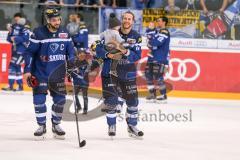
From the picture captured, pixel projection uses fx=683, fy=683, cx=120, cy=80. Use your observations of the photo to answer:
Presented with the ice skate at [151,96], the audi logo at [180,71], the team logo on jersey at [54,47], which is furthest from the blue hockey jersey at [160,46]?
the team logo on jersey at [54,47]

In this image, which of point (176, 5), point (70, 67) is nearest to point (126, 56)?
point (70, 67)

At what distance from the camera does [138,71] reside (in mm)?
17688

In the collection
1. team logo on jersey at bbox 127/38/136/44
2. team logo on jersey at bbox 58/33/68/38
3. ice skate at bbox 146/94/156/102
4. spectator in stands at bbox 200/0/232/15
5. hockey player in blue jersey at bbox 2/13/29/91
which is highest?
spectator in stands at bbox 200/0/232/15

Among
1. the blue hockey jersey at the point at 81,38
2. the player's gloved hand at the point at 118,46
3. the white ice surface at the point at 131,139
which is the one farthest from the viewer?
the blue hockey jersey at the point at 81,38

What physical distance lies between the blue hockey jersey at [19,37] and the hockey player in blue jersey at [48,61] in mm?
6948

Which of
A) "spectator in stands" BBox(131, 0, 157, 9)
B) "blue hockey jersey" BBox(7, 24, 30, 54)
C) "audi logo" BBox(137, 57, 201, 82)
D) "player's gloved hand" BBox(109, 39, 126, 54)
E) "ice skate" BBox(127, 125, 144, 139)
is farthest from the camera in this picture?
"spectator in stands" BBox(131, 0, 157, 9)

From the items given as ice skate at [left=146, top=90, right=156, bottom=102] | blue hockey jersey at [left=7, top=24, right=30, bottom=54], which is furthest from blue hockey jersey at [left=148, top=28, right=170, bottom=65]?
blue hockey jersey at [left=7, top=24, right=30, bottom=54]

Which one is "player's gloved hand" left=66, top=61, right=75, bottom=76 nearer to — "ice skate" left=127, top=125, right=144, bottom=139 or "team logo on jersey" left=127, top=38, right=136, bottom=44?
"team logo on jersey" left=127, top=38, right=136, bottom=44

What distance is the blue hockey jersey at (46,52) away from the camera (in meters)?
9.64

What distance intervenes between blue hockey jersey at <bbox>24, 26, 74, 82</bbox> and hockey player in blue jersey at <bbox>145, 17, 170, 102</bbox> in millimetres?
6183

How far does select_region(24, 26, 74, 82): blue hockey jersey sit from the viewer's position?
9641 millimetres

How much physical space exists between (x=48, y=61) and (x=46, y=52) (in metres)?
0.13

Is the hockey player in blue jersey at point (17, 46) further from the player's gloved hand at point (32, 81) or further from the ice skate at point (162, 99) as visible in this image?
the player's gloved hand at point (32, 81)

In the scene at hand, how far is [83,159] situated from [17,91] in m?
8.87
